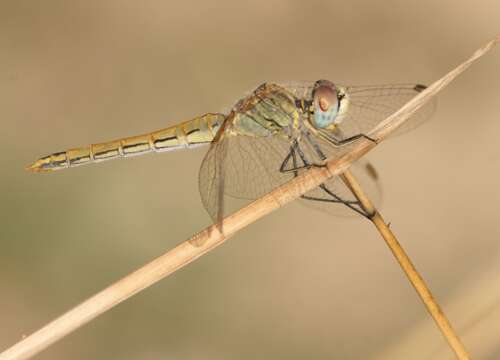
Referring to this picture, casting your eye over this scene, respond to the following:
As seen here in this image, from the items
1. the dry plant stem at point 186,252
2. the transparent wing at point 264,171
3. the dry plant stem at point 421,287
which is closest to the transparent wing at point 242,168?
the transparent wing at point 264,171

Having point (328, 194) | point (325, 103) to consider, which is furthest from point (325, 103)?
point (328, 194)

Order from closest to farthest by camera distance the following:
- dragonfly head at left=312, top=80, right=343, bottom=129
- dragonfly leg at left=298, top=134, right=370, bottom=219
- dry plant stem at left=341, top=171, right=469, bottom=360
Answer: dry plant stem at left=341, top=171, right=469, bottom=360 < dragonfly leg at left=298, top=134, right=370, bottom=219 < dragonfly head at left=312, top=80, right=343, bottom=129

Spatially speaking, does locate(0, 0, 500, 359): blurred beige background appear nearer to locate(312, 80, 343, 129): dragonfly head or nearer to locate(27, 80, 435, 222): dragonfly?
locate(27, 80, 435, 222): dragonfly

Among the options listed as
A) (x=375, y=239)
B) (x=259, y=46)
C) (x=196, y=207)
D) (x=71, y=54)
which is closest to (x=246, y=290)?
(x=196, y=207)

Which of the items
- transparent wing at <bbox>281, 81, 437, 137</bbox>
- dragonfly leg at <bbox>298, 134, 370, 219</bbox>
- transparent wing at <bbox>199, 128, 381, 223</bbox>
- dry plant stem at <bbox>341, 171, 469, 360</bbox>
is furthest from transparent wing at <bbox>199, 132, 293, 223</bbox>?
dry plant stem at <bbox>341, 171, 469, 360</bbox>

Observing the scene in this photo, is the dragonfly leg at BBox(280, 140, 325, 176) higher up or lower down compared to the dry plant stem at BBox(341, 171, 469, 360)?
higher up

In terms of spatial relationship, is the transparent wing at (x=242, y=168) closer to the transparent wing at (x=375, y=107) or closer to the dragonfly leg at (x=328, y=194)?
the dragonfly leg at (x=328, y=194)

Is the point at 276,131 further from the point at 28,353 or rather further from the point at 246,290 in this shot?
the point at 28,353
